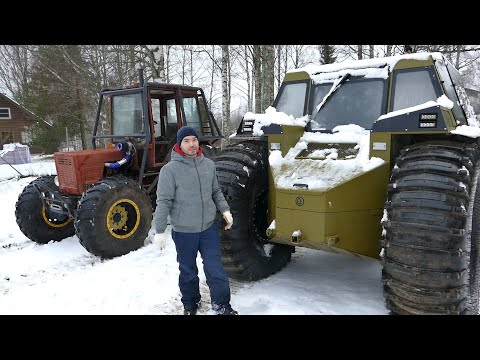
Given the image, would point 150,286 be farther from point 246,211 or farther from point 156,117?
point 156,117

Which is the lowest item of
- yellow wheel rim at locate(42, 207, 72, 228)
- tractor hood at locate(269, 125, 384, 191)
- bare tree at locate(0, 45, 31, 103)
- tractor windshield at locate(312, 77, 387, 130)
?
yellow wheel rim at locate(42, 207, 72, 228)

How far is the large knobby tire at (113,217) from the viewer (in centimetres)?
524

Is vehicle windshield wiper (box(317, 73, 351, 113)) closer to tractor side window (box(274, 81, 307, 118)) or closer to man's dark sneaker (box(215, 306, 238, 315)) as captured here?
tractor side window (box(274, 81, 307, 118))

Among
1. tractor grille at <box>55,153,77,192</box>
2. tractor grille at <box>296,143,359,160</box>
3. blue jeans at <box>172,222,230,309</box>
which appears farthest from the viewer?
tractor grille at <box>55,153,77,192</box>

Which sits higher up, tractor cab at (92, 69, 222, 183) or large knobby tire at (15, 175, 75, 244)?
tractor cab at (92, 69, 222, 183)

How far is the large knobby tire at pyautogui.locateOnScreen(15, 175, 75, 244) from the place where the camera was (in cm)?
614

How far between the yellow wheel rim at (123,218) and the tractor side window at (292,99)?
259 centimetres

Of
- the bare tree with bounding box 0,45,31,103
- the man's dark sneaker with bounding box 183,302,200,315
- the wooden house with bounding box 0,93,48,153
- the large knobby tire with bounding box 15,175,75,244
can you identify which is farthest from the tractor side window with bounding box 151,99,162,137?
the bare tree with bounding box 0,45,31,103

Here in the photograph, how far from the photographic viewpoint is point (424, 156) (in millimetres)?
3100

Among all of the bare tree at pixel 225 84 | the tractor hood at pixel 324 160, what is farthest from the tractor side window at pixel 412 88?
the bare tree at pixel 225 84

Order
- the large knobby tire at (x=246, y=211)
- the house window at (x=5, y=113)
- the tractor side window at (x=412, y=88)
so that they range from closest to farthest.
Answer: the tractor side window at (x=412, y=88) < the large knobby tire at (x=246, y=211) < the house window at (x=5, y=113)

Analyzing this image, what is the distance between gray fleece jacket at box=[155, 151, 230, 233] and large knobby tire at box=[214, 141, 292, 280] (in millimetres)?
562

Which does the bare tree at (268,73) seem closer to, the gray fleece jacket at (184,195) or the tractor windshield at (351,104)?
the tractor windshield at (351,104)

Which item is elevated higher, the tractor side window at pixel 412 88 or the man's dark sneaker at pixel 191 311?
the tractor side window at pixel 412 88
